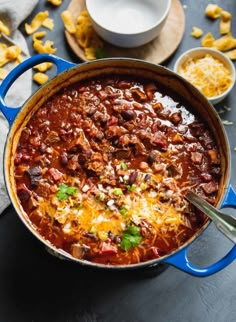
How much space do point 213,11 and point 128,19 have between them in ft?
2.31

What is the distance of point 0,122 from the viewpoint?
4855 millimetres

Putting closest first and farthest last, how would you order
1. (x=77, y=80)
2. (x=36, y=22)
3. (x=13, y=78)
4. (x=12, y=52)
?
(x=13, y=78), (x=77, y=80), (x=12, y=52), (x=36, y=22)

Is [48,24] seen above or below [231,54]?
above

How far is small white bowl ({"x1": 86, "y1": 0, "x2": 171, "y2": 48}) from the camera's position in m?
4.84

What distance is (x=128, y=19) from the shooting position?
201 inches

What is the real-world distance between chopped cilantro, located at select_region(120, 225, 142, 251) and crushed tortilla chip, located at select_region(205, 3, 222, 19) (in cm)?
215

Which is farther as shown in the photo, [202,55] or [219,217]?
[202,55]

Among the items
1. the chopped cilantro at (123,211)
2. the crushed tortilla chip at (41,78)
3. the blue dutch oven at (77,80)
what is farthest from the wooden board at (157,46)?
the chopped cilantro at (123,211)

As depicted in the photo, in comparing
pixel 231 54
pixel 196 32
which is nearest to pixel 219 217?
pixel 231 54

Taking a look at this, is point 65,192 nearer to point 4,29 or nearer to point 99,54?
point 99,54

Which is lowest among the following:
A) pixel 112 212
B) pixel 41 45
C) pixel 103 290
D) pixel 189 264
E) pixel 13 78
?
pixel 103 290

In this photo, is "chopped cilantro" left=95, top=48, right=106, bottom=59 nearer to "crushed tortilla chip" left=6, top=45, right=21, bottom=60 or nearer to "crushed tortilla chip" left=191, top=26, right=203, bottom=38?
"crushed tortilla chip" left=6, top=45, right=21, bottom=60

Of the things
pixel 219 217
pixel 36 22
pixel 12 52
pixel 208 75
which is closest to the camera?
pixel 219 217

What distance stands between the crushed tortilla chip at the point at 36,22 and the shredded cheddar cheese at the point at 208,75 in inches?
47.7
